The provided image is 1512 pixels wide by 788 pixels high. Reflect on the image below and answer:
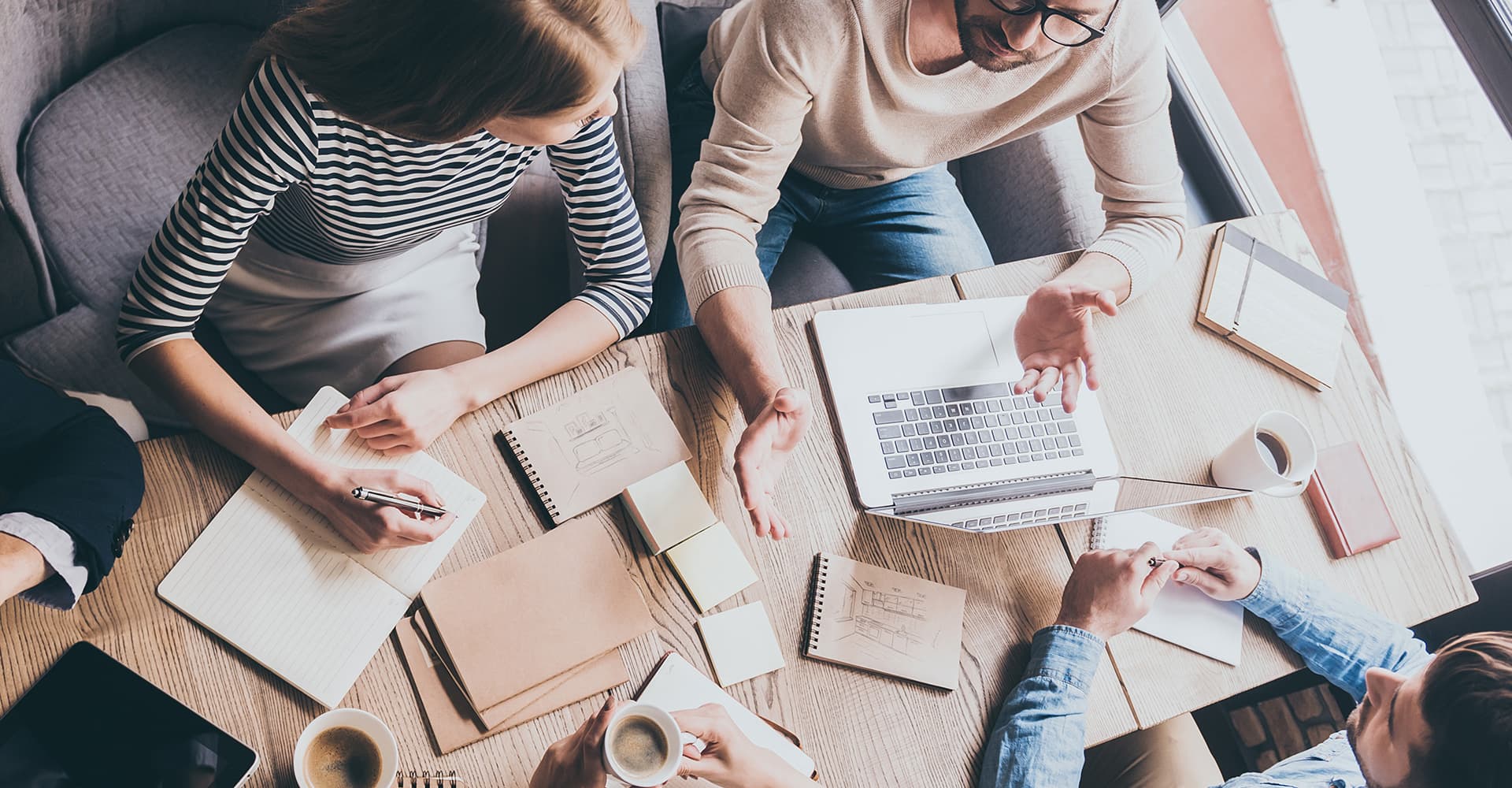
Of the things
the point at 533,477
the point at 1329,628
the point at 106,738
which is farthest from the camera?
the point at 1329,628

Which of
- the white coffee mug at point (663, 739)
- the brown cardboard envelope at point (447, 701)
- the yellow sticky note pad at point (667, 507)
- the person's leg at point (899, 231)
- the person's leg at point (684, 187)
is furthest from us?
the person's leg at point (899, 231)

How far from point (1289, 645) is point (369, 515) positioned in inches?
46.1

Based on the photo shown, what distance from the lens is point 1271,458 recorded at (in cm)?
121

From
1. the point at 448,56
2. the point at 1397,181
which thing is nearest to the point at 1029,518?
the point at 448,56

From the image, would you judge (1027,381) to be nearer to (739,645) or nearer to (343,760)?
(739,645)

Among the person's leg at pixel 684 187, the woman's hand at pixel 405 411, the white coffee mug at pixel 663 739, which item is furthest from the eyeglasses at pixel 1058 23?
the white coffee mug at pixel 663 739

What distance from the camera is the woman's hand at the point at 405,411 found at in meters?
1.00

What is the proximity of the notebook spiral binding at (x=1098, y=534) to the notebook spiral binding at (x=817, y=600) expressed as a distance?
373mm

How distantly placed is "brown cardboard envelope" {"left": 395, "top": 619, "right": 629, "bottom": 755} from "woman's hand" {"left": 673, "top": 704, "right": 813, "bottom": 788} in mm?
138

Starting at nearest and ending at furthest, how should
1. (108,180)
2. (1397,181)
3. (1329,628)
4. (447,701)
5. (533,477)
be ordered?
(447,701) < (533,477) < (1329,628) < (108,180) < (1397,181)

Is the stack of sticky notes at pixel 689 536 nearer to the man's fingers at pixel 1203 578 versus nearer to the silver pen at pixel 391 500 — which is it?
the silver pen at pixel 391 500

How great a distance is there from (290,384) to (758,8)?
2.95 feet

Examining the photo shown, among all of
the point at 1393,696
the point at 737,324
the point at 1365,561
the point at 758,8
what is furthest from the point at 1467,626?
the point at 758,8

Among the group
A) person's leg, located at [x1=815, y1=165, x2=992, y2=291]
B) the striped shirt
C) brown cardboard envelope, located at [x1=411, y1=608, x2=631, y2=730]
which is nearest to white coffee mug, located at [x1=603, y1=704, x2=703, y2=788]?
brown cardboard envelope, located at [x1=411, y1=608, x2=631, y2=730]
